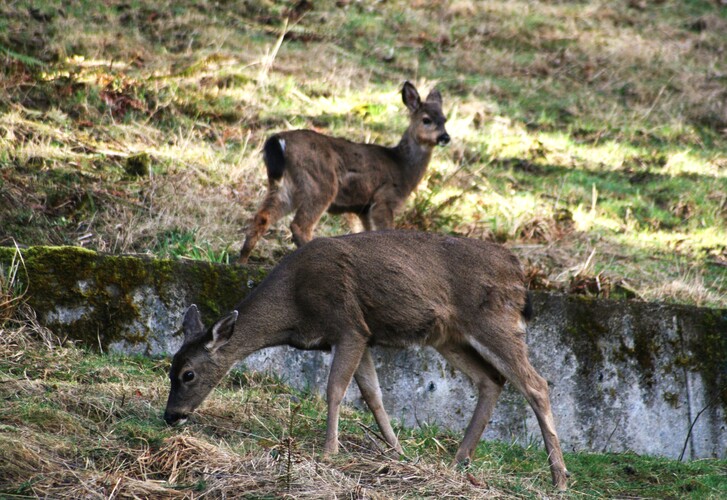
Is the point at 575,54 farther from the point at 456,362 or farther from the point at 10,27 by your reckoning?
the point at 456,362

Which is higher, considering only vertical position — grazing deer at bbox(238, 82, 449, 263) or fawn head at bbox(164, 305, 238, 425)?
grazing deer at bbox(238, 82, 449, 263)

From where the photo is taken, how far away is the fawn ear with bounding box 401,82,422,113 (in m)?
11.3

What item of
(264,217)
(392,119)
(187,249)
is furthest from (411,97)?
(187,249)

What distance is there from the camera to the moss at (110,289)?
7.37 metres

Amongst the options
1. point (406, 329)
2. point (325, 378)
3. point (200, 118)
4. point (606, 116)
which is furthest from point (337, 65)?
point (406, 329)

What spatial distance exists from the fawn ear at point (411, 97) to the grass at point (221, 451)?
462 centimetres

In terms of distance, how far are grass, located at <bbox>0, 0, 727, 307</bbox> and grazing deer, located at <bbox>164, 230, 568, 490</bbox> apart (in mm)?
2257

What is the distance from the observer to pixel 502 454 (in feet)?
22.8

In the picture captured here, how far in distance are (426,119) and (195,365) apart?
534cm

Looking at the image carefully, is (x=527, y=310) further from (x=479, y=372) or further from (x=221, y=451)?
(x=221, y=451)

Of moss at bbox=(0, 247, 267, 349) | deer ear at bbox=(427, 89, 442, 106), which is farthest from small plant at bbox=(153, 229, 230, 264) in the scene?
deer ear at bbox=(427, 89, 442, 106)

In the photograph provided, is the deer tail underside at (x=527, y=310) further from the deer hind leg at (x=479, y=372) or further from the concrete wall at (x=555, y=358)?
the concrete wall at (x=555, y=358)

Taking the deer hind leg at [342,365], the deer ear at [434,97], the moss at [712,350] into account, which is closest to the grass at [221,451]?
the deer hind leg at [342,365]

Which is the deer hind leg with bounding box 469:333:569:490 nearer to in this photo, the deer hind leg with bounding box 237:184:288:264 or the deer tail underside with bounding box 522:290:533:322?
the deer tail underside with bounding box 522:290:533:322
